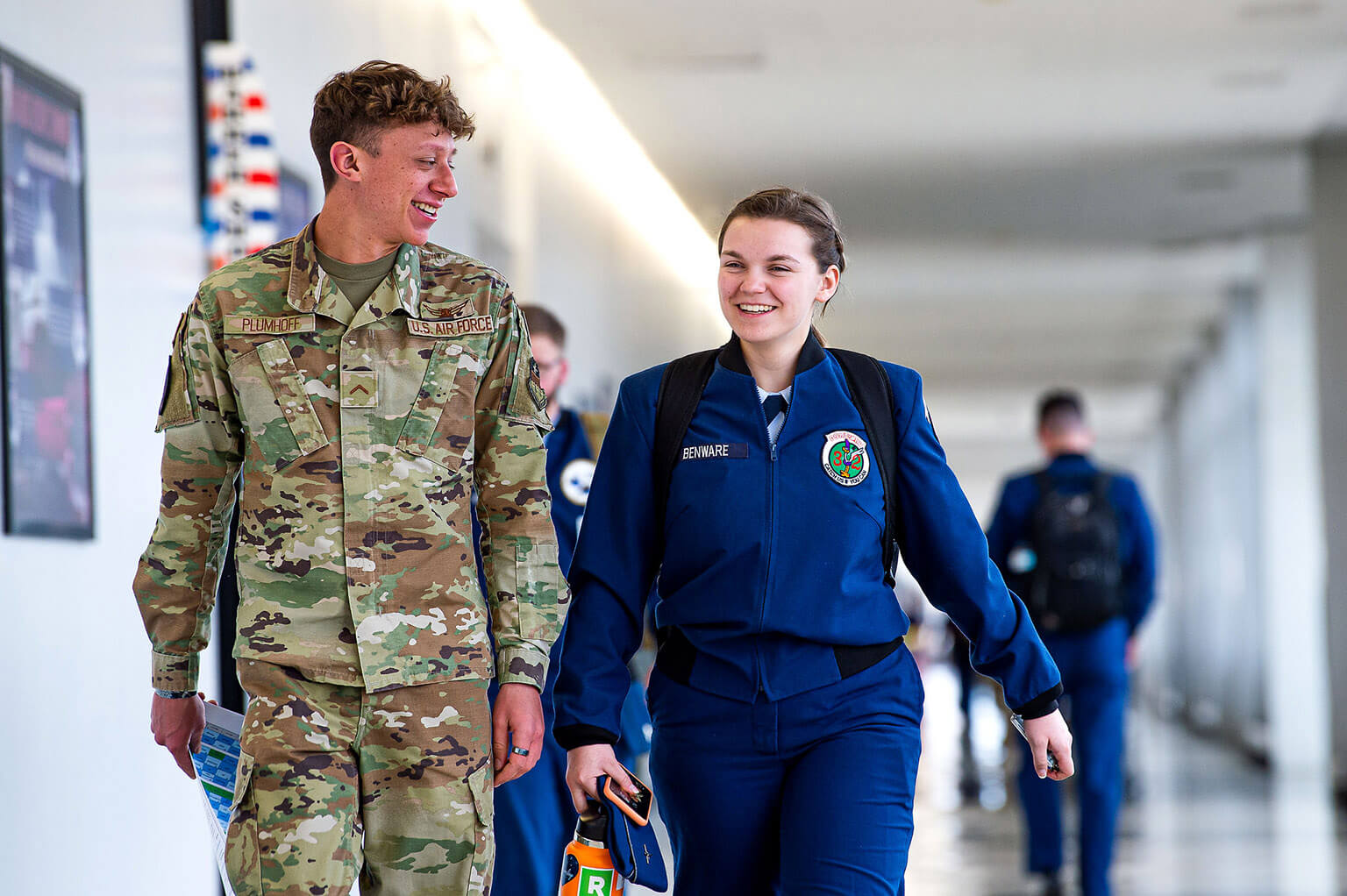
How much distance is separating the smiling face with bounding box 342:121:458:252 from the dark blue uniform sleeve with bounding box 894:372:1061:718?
0.79 meters

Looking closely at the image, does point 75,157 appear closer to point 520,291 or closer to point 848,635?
point 848,635

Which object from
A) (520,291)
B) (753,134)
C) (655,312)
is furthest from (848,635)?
(655,312)

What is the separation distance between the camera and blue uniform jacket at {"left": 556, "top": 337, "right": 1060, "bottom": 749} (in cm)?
230

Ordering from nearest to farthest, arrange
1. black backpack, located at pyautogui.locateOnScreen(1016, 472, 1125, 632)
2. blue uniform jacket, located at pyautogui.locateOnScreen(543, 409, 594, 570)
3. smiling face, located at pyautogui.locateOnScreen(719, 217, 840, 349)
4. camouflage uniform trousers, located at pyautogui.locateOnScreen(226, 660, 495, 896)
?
1. camouflage uniform trousers, located at pyautogui.locateOnScreen(226, 660, 495, 896)
2. smiling face, located at pyautogui.locateOnScreen(719, 217, 840, 349)
3. blue uniform jacket, located at pyautogui.locateOnScreen(543, 409, 594, 570)
4. black backpack, located at pyautogui.locateOnScreen(1016, 472, 1125, 632)

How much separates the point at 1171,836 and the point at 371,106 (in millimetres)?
6903

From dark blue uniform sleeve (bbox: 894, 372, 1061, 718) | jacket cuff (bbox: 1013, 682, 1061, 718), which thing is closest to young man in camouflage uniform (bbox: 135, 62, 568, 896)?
dark blue uniform sleeve (bbox: 894, 372, 1061, 718)

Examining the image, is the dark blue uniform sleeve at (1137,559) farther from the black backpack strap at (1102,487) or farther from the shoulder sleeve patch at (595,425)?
the shoulder sleeve patch at (595,425)

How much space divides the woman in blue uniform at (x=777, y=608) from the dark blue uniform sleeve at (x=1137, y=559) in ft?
11.0

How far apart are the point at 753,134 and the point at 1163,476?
17.4 meters

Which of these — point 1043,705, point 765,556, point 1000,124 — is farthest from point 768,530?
point 1000,124

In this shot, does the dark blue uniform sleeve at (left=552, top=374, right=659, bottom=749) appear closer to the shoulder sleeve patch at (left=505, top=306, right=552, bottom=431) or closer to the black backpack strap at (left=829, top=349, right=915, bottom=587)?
the shoulder sleeve patch at (left=505, top=306, right=552, bottom=431)

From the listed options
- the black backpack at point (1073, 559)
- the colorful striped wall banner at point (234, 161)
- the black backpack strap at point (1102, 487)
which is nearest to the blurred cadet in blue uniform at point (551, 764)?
the colorful striped wall banner at point (234, 161)

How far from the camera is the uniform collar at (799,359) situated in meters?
2.48

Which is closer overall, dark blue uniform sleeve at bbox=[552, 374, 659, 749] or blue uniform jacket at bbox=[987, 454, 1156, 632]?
dark blue uniform sleeve at bbox=[552, 374, 659, 749]
